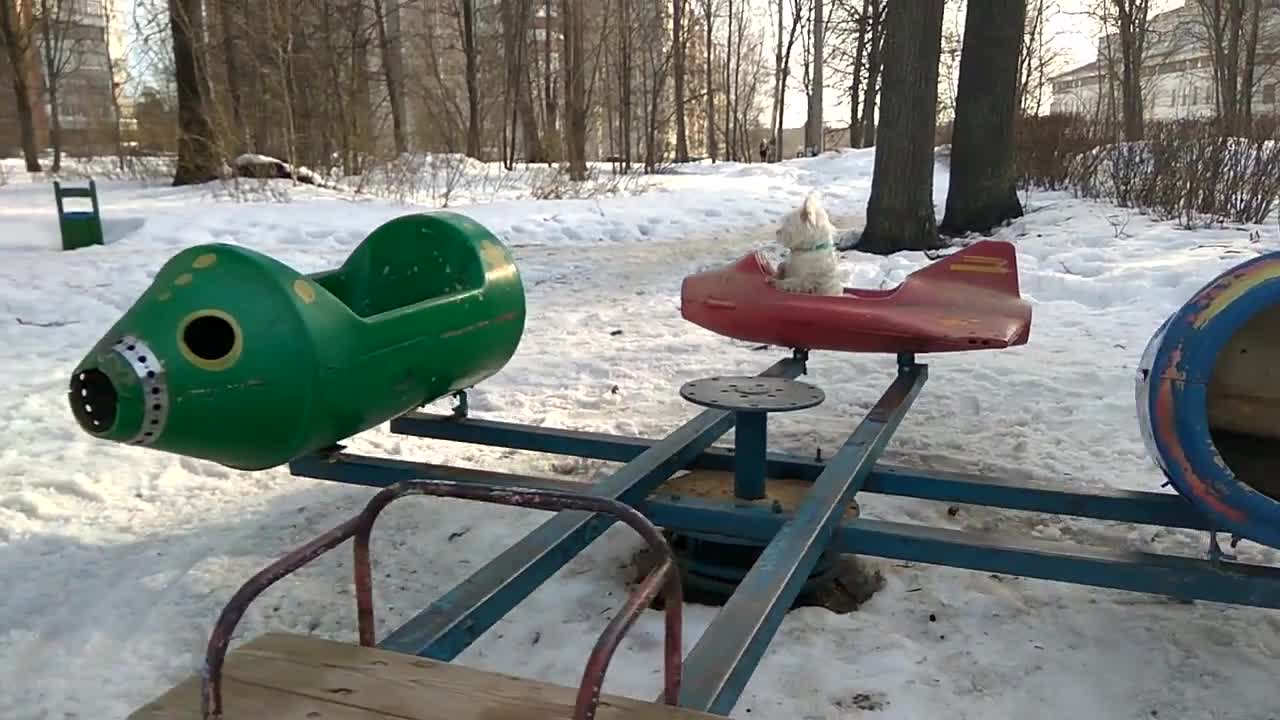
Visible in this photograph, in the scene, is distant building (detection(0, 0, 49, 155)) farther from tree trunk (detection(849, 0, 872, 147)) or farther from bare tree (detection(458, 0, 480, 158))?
tree trunk (detection(849, 0, 872, 147))

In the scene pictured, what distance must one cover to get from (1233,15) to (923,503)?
2379cm

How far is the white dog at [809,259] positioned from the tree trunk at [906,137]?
475cm

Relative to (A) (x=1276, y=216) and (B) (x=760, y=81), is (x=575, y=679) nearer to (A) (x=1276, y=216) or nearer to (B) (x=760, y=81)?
(A) (x=1276, y=216)

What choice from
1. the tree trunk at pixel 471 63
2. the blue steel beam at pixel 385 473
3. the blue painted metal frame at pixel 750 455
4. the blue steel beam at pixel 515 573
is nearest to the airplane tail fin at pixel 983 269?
the blue painted metal frame at pixel 750 455

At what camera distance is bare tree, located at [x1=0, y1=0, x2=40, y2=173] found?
58.6 feet

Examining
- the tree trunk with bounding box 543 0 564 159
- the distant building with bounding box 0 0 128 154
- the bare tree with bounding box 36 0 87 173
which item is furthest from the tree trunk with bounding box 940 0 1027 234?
the bare tree with bounding box 36 0 87 173

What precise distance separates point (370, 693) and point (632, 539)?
5.25 ft

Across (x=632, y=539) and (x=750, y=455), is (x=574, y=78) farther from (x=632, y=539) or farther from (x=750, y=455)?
(x=750, y=455)

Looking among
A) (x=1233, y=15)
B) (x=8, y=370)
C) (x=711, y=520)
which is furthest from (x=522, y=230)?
(x=1233, y=15)

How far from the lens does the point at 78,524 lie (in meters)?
3.10

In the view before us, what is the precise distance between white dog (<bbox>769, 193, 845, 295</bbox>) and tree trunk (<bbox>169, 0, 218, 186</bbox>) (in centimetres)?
1165

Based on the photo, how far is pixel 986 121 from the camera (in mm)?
9102

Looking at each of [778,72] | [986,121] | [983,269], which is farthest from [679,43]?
[983,269]

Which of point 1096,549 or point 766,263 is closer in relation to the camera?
point 1096,549
